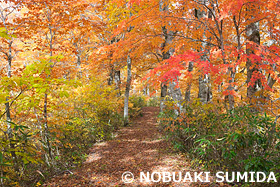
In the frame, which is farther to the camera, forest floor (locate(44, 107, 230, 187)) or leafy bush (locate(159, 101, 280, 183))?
forest floor (locate(44, 107, 230, 187))

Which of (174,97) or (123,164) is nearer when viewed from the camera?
(123,164)

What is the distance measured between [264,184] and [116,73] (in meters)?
9.36

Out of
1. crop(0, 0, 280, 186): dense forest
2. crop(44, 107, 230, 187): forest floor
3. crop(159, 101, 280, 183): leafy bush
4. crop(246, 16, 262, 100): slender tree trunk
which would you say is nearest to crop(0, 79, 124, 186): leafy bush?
crop(0, 0, 280, 186): dense forest

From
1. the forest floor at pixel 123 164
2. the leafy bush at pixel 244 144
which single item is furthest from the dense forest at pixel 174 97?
the forest floor at pixel 123 164

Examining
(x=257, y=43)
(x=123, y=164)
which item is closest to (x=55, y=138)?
(x=123, y=164)

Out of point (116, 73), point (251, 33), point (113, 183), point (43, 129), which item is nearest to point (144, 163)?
point (113, 183)

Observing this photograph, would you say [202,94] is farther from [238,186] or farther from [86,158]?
[86,158]

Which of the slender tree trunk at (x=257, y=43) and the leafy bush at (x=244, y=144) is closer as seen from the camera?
the leafy bush at (x=244, y=144)

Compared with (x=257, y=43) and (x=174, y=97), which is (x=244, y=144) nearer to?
(x=257, y=43)

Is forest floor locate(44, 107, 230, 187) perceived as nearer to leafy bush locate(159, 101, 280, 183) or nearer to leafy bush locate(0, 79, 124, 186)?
leafy bush locate(0, 79, 124, 186)

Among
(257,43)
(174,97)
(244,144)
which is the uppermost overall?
(257,43)

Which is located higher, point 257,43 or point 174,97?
point 257,43

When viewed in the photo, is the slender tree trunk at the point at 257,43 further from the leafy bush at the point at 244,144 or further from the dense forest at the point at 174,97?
the leafy bush at the point at 244,144

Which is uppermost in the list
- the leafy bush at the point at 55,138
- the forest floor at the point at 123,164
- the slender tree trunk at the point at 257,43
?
the slender tree trunk at the point at 257,43
